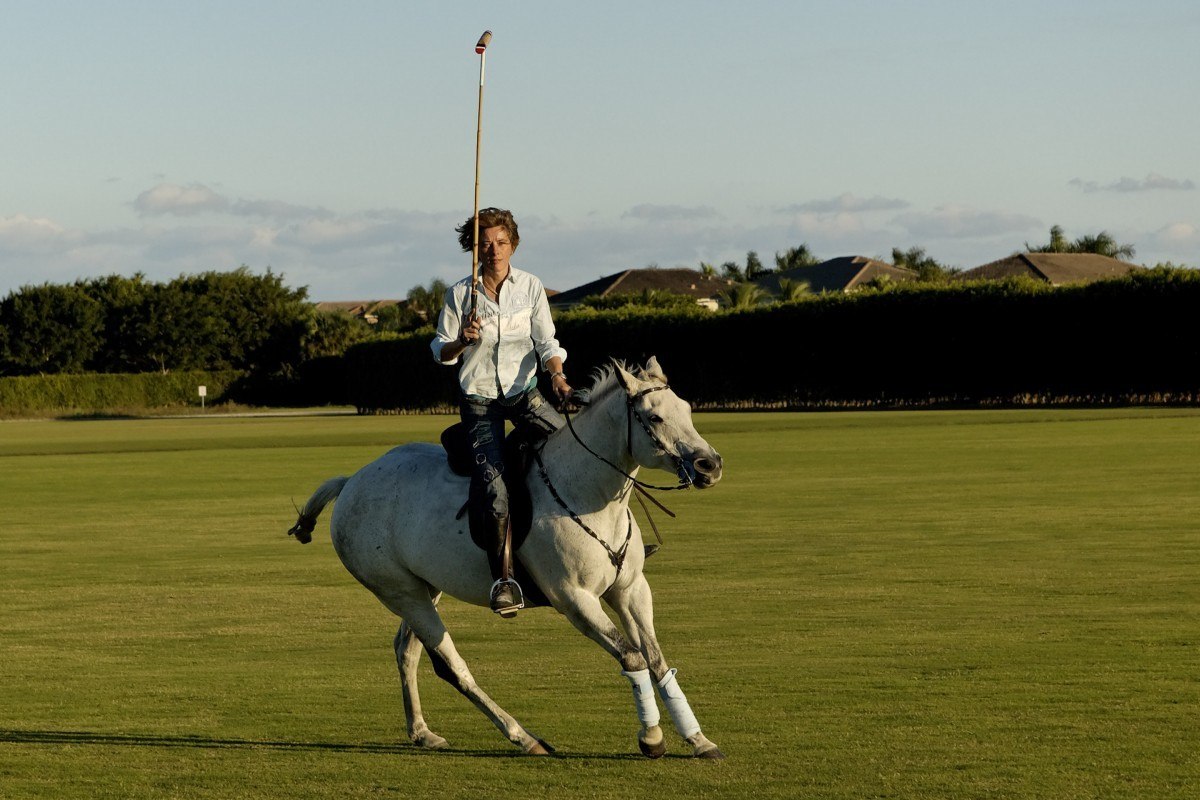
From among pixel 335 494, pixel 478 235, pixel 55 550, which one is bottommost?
pixel 55 550

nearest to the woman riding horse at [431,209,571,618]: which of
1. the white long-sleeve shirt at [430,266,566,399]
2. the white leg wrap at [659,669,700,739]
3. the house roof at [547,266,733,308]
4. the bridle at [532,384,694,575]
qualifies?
the white long-sleeve shirt at [430,266,566,399]

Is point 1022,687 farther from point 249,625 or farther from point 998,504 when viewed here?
point 998,504

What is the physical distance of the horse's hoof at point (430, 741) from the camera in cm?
932

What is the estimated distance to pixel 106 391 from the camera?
107188 mm

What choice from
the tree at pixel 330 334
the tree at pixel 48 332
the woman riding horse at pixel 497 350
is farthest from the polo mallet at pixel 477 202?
the tree at pixel 48 332

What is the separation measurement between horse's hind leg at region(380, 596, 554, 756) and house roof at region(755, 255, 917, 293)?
4574 inches

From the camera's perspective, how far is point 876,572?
690 inches

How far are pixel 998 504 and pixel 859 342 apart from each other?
44060 millimetres

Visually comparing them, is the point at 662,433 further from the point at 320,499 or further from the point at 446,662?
the point at 320,499

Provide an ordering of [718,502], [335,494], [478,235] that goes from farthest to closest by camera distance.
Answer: [718,502] → [335,494] → [478,235]

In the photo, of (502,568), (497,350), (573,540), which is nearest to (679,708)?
(573,540)

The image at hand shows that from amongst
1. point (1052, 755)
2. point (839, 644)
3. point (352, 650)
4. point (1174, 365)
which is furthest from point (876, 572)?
point (1174, 365)

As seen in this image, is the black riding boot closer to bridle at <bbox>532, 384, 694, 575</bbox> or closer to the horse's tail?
bridle at <bbox>532, 384, 694, 575</bbox>

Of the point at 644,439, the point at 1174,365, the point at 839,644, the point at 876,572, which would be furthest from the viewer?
the point at 1174,365
